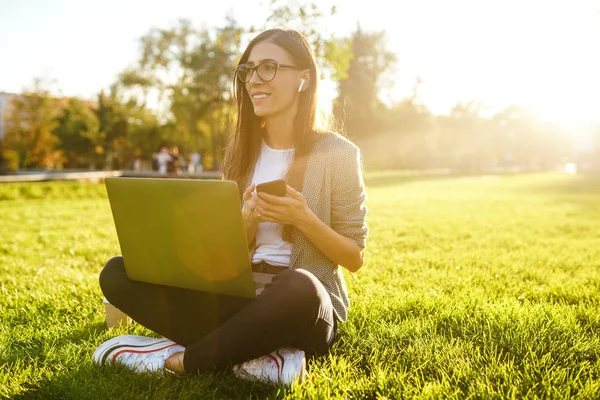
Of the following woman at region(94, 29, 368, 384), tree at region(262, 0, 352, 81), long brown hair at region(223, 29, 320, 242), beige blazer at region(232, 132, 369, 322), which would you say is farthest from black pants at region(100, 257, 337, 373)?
tree at region(262, 0, 352, 81)

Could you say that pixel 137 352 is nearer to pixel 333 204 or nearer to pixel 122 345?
A: pixel 122 345

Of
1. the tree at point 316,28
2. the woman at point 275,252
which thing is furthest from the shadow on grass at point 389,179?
the woman at point 275,252

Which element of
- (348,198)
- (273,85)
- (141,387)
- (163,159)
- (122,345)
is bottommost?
(141,387)

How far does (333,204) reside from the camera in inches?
102

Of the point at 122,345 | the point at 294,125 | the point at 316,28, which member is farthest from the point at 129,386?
the point at 316,28

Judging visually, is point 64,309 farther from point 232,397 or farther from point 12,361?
point 232,397

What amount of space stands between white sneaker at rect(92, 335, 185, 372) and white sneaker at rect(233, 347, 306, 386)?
0.37 metres

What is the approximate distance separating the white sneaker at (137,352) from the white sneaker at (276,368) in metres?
0.37

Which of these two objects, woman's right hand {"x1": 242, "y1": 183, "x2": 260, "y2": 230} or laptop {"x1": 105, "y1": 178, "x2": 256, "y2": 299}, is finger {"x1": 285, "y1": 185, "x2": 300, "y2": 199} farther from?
laptop {"x1": 105, "y1": 178, "x2": 256, "y2": 299}

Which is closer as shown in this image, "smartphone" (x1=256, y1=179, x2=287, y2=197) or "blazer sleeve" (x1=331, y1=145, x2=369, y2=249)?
"smartphone" (x1=256, y1=179, x2=287, y2=197)

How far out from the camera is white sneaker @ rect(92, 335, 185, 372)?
7.77 feet

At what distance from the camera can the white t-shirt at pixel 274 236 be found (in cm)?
262

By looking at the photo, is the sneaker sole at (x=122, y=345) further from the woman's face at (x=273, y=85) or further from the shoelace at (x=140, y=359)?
the woman's face at (x=273, y=85)

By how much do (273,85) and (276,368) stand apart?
1.51m
